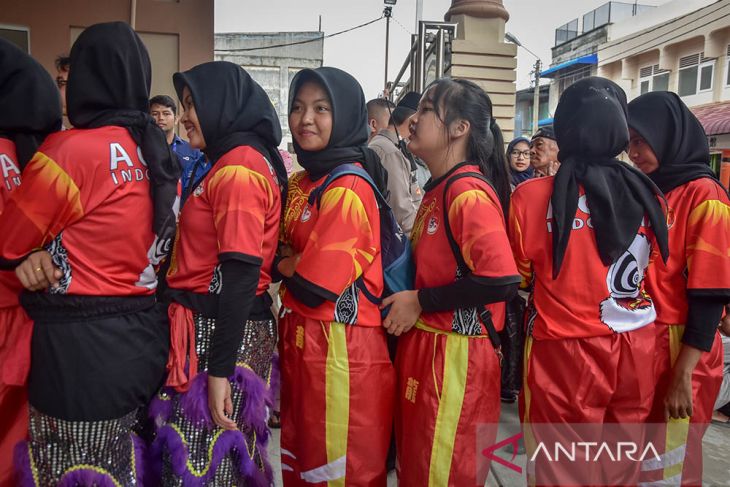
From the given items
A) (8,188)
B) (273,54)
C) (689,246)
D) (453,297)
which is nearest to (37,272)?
(8,188)

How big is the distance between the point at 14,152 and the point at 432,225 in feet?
4.98

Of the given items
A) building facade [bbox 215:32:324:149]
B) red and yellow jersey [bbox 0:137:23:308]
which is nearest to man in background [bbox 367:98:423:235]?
red and yellow jersey [bbox 0:137:23:308]

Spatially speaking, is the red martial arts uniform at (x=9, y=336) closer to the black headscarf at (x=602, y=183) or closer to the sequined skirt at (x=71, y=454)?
the sequined skirt at (x=71, y=454)

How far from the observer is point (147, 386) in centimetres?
168

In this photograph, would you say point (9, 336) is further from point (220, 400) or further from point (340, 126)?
point (340, 126)

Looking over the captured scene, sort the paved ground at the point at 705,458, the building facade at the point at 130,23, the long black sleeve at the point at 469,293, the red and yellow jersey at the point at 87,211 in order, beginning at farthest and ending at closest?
the building facade at the point at 130,23
the paved ground at the point at 705,458
the long black sleeve at the point at 469,293
the red and yellow jersey at the point at 87,211

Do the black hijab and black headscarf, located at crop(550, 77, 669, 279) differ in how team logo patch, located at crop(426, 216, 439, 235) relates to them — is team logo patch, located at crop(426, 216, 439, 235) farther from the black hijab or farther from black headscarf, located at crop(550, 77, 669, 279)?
the black hijab

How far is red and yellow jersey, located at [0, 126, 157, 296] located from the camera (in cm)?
149

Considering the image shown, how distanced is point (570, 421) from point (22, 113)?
227 cm

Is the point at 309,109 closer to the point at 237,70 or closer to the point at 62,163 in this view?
the point at 237,70

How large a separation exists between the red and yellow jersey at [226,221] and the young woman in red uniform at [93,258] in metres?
0.10

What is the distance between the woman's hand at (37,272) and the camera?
4.93 ft

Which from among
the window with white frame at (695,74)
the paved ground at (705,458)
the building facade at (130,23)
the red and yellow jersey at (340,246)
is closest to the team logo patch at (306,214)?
the red and yellow jersey at (340,246)

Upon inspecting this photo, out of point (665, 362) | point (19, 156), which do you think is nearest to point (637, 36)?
point (665, 362)
